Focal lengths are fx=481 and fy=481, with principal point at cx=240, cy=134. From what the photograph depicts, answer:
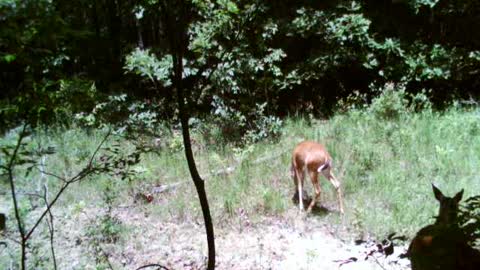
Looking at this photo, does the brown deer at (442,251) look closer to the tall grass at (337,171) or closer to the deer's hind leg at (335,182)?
the tall grass at (337,171)

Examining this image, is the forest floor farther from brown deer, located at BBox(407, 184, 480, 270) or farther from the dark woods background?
brown deer, located at BBox(407, 184, 480, 270)

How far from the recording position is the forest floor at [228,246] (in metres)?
5.02

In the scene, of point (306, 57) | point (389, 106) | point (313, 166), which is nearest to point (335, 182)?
point (313, 166)

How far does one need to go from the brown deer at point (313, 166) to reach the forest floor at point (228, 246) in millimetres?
332

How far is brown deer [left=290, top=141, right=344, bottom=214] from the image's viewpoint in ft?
20.4

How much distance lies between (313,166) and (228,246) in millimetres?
1573

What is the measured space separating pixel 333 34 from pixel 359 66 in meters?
0.95

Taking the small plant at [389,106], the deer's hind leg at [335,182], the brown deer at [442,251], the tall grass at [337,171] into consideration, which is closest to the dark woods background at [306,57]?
the small plant at [389,106]

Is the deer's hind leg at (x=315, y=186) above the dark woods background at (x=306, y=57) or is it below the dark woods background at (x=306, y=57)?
below

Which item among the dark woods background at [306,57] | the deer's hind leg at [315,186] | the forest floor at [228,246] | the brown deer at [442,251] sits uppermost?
the dark woods background at [306,57]

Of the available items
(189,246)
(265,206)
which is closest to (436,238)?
(189,246)

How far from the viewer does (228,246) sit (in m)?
5.45

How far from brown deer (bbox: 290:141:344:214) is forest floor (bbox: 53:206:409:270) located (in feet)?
1.09

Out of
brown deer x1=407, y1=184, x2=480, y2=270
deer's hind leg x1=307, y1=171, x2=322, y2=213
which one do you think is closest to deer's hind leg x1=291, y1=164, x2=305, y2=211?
deer's hind leg x1=307, y1=171, x2=322, y2=213
